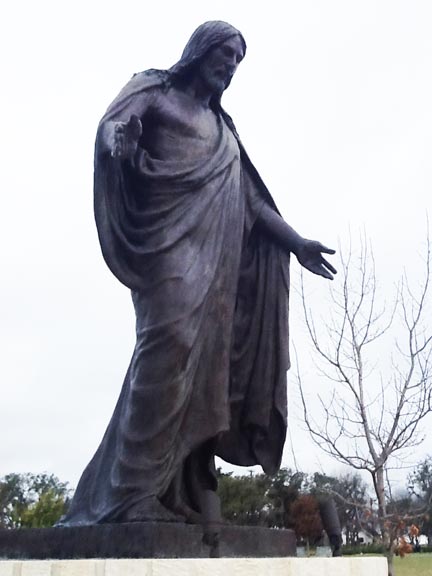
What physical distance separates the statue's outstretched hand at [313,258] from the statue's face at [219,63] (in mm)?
1077

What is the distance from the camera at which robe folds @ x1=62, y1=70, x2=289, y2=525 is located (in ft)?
14.1

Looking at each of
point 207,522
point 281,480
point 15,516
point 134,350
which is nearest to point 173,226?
point 134,350

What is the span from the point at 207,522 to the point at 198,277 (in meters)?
1.30

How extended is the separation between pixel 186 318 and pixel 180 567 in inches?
54.2

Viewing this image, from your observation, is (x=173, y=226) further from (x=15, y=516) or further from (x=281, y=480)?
(x=15, y=516)

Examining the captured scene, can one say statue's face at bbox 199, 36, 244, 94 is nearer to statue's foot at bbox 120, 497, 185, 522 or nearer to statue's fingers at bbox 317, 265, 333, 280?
statue's fingers at bbox 317, 265, 333, 280

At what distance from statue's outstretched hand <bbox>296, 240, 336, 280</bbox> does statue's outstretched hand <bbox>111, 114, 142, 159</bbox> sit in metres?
1.26

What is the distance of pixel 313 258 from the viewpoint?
514 cm

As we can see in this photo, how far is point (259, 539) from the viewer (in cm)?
435

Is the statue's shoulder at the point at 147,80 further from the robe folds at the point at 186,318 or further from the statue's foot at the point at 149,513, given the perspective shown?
the statue's foot at the point at 149,513

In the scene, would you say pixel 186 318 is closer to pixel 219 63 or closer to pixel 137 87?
pixel 137 87

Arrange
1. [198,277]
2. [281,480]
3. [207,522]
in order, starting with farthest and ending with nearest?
[281,480] < [198,277] < [207,522]

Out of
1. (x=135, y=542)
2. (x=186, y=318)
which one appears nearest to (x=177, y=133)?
(x=186, y=318)

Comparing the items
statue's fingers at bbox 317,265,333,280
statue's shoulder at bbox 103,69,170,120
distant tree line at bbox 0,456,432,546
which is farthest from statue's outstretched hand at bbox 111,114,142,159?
distant tree line at bbox 0,456,432,546
